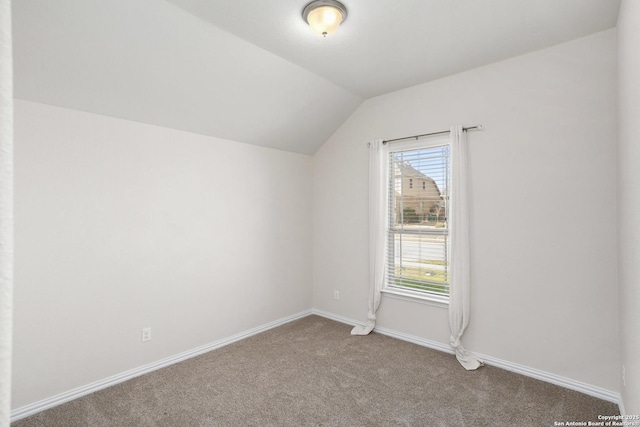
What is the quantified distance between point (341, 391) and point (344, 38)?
8.81 feet

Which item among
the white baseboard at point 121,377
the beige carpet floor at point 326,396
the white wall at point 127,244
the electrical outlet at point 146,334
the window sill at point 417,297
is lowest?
the beige carpet floor at point 326,396

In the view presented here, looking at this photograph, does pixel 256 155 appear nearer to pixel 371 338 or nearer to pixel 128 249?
pixel 128 249

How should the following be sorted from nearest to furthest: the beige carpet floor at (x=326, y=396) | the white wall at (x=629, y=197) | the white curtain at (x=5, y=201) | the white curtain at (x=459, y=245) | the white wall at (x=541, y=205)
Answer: the white curtain at (x=5, y=201)
the white wall at (x=629, y=197)
the beige carpet floor at (x=326, y=396)
the white wall at (x=541, y=205)
the white curtain at (x=459, y=245)

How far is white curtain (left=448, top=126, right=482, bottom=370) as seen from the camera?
119 inches

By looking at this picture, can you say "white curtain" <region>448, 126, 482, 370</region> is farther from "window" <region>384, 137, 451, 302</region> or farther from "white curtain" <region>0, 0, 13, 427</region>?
"white curtain" <region>0, 0, 13, 427</region>

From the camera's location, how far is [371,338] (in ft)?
11.6

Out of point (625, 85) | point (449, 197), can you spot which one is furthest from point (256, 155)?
point (625, 85)

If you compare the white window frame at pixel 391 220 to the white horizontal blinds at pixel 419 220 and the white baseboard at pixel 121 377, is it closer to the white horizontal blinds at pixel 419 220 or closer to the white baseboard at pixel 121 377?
the white horizontal blinds at pixel 419 220

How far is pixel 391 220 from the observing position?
3711 millimetres

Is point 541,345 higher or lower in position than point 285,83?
lower

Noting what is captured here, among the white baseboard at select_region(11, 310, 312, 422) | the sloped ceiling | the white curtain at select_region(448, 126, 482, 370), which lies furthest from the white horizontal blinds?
the white baseboard at select_region(11, 310, 312, 422)

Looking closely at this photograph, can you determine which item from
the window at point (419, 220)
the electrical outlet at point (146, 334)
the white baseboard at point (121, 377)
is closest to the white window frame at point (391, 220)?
the window at point (419, 220)

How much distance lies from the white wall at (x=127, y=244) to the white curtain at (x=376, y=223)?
112cm

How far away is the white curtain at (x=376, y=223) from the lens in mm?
3654
